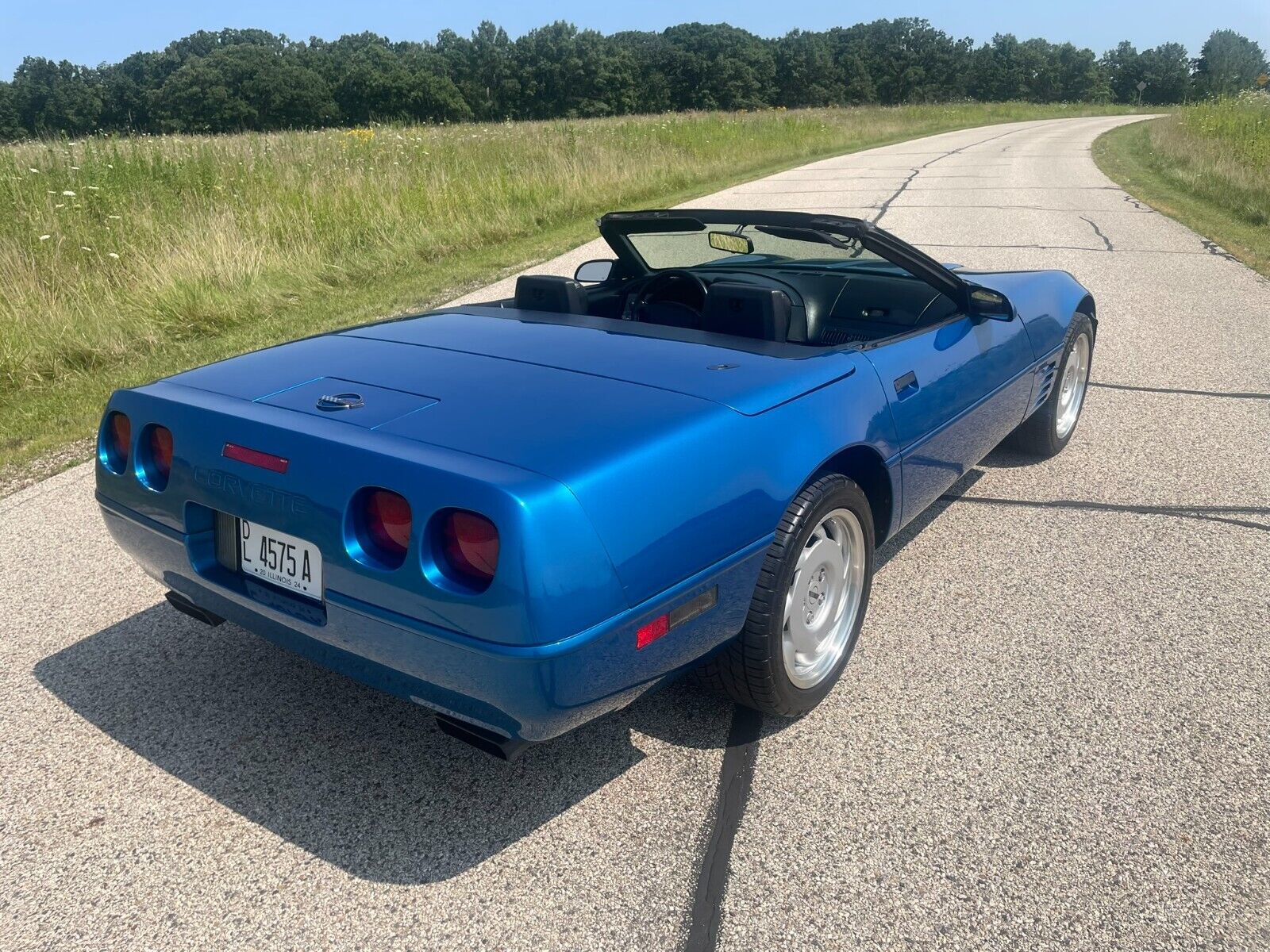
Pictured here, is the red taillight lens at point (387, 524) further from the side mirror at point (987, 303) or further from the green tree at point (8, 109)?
the green tree at point (8, 109)

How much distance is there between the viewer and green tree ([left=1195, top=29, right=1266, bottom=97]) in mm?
76062

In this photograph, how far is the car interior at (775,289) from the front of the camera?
301cm

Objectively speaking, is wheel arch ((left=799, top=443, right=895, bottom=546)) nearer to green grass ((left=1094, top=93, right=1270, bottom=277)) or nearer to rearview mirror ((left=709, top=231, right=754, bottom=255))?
rearview mirror ((left=709, top=231, right=754, bottom=255))

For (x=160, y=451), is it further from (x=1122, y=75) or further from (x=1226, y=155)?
(x=1122, y=75)

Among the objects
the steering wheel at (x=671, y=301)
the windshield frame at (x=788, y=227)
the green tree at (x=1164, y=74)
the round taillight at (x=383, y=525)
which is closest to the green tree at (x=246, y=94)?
the windshield frame at (x=788, y=227)

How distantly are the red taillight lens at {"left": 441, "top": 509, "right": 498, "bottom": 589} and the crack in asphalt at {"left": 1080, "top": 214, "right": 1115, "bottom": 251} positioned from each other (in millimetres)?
10580

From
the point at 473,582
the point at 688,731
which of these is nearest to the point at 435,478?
the point at 473,582

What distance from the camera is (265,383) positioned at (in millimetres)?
2479

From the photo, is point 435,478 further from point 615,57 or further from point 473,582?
point 615,57

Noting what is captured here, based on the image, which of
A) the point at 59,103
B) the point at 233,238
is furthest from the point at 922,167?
the point at 59,103

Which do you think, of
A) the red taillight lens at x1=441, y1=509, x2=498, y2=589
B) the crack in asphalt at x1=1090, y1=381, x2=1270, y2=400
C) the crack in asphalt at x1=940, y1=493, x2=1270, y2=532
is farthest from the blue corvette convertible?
the crack in asphalt at x1=1090, y1=381, x2=1270, y2=400

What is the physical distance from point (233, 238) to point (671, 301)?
6.50m

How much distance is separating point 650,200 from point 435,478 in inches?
533

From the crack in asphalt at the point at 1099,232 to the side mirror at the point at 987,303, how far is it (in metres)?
8.35
